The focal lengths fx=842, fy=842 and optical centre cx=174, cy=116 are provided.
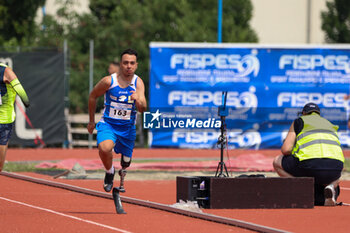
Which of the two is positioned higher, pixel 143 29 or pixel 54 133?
pixel 143 29

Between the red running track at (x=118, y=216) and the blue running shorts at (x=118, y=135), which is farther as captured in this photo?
the blue running shorts at (x=118, y=135)

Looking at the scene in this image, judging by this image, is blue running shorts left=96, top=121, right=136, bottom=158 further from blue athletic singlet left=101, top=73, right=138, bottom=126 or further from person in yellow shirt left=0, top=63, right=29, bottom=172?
person in yellow shirt left=0, top=63, right=29, bottom=172

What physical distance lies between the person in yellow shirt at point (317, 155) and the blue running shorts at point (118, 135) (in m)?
2.41

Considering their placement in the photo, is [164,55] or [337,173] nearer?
[337,173]

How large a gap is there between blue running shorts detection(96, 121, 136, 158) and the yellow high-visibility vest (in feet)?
8.24

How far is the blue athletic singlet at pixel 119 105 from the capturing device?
36.0ft

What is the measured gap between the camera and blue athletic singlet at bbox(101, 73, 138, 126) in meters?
11.0

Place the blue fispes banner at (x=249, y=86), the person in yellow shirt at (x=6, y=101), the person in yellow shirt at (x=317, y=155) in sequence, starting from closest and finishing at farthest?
the person in yellow shirt at (x=317, y=155), the person in yellow shirt at (x=6, y=101), the blue fispes banner at (x=249, y=86)

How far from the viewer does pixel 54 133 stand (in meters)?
25.3

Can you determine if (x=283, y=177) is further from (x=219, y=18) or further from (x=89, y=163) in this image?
(x=219, y=18)

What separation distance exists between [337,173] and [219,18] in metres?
19.0

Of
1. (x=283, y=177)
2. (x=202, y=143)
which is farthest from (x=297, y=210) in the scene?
(x=202, y=143)

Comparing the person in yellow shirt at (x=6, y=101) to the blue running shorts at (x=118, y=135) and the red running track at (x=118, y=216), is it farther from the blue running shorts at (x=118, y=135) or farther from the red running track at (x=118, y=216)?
the blue running shorts at (x=118, y=135)

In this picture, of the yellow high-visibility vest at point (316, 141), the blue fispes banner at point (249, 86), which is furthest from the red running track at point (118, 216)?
the blue fispes banner at point (249, 86)
